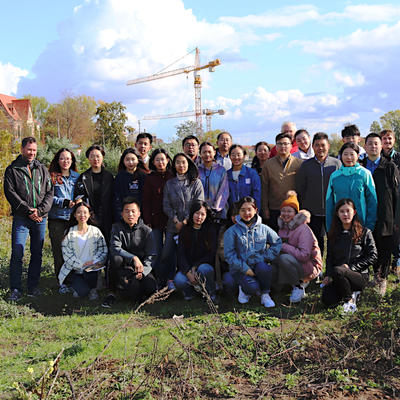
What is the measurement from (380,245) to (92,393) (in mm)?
4558

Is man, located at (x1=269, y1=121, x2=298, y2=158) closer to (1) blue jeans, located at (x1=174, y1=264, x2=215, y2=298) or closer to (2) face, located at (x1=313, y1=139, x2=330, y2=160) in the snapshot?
(2) face, located at (x1=313, y1=139, x2=330, y2=160)

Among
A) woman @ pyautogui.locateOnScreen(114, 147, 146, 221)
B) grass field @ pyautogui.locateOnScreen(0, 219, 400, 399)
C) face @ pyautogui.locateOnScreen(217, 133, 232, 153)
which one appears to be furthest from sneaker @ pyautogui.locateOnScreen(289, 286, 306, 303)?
woman @ pyautogui.locateOnScreen(114, 147, 146, 221)

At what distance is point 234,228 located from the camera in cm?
573

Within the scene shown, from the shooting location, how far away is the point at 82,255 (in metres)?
6.14

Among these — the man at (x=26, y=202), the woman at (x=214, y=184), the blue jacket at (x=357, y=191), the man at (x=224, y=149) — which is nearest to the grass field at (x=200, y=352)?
the man at (x=26, y=202)

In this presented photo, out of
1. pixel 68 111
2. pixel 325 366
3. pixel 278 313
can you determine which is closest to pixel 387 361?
pixel 325 366

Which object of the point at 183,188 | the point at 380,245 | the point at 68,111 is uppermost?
the point at 68,111

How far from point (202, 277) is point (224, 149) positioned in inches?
89.5

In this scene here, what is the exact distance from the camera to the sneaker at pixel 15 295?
19.6 ft

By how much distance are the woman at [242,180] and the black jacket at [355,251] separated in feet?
4.50

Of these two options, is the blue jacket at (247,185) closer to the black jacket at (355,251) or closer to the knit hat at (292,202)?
the knit hat at (292,202)

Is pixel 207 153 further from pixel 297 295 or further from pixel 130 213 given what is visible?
pixel 297 295

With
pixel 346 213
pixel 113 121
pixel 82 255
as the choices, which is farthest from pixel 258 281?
pixel 113 121

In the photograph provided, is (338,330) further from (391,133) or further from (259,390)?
(391,133)
